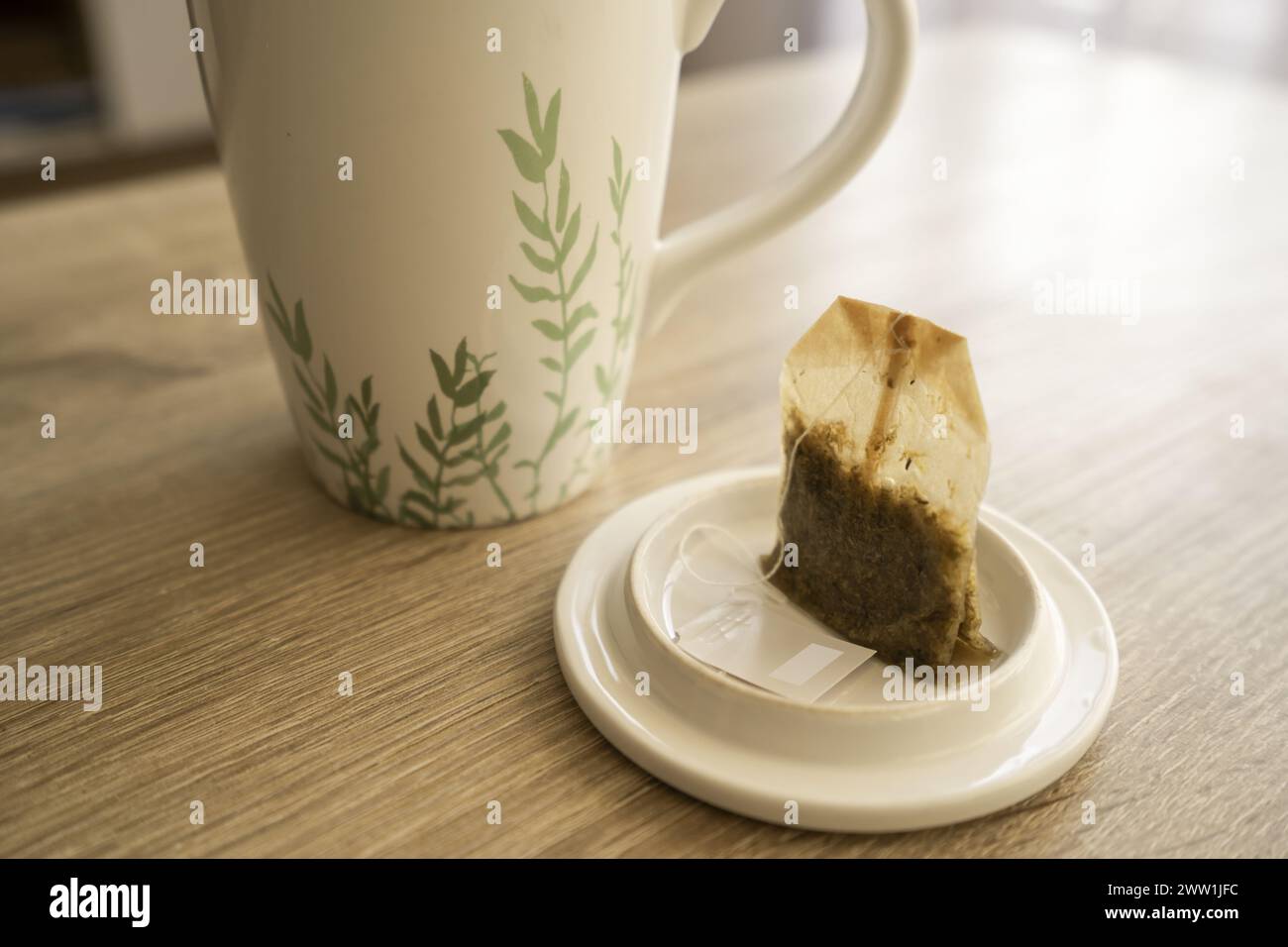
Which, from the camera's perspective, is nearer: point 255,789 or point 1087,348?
point 255,789

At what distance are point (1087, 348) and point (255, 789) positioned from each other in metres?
0.62

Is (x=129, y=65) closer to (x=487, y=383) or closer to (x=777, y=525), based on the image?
(x=487, y=383)

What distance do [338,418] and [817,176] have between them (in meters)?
0.27

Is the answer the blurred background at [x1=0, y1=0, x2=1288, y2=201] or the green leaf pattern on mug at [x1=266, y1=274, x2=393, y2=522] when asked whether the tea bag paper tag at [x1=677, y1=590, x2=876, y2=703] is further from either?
the blurred background at [x1=0, y1=0, x2=1288, y2=201]

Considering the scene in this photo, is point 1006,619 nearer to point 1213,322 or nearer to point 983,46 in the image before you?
point 1213,322

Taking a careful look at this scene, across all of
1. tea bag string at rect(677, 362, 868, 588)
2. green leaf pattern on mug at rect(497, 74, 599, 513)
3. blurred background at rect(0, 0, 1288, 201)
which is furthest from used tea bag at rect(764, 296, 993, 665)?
blurred background at rect(0, 0, 1288, 201)

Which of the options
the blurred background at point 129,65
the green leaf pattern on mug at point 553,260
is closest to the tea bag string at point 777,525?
the green leaf pattern on mug at point 553,260

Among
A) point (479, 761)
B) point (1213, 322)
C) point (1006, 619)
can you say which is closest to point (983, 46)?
point (1213, 322)

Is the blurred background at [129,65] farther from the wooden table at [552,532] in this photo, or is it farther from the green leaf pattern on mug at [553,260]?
the green leaf pattern on mug at [553,260]

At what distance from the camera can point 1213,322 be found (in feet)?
2.72

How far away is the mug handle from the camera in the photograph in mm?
556

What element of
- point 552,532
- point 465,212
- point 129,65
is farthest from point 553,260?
point 129,65

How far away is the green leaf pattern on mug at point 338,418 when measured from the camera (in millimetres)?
557
